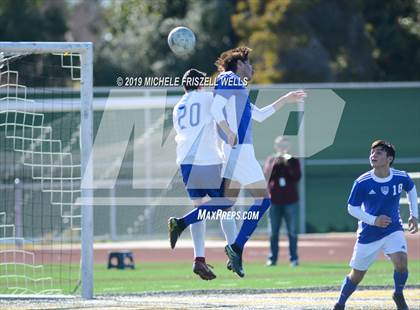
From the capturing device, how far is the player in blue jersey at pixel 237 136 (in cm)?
1083

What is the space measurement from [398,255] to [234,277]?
247 inches

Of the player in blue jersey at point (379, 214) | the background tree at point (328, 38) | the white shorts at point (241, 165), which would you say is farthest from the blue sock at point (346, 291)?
the background tree at point (328, 38)

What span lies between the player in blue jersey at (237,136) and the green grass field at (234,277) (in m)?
4.07

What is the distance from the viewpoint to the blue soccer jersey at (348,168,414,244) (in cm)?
1109

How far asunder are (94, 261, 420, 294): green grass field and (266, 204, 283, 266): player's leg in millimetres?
200

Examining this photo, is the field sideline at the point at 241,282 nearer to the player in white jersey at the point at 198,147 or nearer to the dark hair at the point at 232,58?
the player in white jersey at the point at 198,147

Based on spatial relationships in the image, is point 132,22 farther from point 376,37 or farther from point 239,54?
point 239,54

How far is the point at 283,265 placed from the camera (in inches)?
739

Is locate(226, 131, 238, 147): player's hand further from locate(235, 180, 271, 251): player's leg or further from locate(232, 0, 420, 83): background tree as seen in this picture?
locate(232, 0, 420, 83): background tree

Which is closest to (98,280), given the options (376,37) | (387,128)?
(387,128)

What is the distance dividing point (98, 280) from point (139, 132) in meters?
6.29

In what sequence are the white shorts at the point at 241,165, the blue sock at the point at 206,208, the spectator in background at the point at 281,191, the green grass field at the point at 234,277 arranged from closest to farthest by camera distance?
the white shorts at the point at 241,165, the blue sock at the point at 206,208, the green grass field at the point at 234,277, the spectator in background at the point at 281,191

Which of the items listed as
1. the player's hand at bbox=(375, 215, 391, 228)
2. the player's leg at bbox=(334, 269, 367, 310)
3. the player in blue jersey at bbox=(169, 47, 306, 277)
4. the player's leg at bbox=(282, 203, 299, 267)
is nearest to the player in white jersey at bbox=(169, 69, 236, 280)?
the player in blue jersey at bbox=(169, 47, 306, 277)

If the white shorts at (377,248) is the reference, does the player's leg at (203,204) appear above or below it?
above
